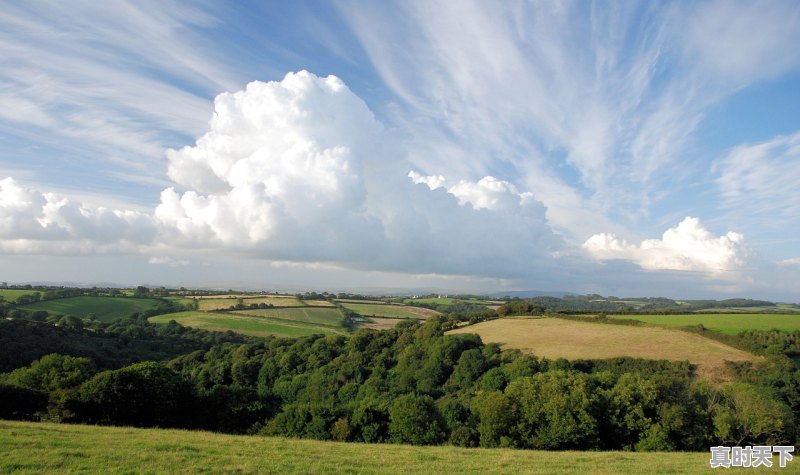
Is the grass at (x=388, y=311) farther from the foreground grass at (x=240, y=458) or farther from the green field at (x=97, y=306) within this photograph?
the foreground grass at (x=240, y=458)

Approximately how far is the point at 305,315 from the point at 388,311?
34778 mm

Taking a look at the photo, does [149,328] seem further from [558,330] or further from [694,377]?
[694,377]

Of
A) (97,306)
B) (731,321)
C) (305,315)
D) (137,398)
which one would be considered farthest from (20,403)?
(97,306)

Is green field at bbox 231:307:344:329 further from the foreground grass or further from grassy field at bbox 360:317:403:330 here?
the foreground grass

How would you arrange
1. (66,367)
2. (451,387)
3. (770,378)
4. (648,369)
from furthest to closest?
(451,387) < (648,369) < (770,378) < (66,367)

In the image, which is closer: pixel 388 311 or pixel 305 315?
pixel 305 315

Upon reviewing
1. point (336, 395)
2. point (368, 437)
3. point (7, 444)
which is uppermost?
point (7, 444)

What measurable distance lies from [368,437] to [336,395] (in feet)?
131

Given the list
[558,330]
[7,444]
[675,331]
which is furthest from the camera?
[558,330]

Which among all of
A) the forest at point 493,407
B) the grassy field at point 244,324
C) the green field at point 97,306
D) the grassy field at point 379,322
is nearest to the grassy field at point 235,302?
the grassy field at point 244,324

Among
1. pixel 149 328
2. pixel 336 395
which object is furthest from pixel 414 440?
pixel 149 328

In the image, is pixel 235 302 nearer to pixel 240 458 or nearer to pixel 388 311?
pixel 388 311

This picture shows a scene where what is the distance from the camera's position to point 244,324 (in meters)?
122

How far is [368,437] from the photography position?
113 feet
